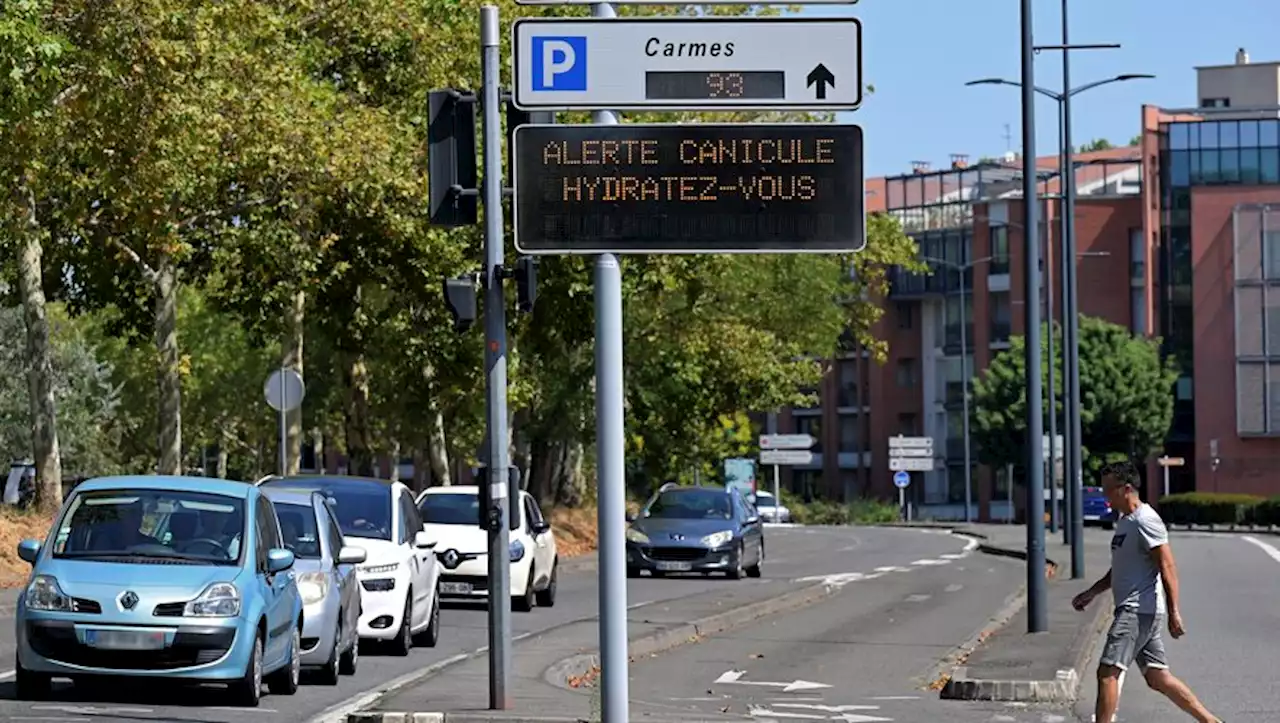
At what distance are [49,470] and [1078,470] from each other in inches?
666

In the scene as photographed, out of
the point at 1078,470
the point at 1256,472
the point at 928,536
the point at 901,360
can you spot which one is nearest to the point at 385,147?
the point at 1078,470

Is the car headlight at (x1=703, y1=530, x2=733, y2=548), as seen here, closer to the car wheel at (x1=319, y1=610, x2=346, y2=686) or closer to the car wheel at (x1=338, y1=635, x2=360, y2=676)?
the car wheel at (x1=338, y1=635, x2=360, y2=676)

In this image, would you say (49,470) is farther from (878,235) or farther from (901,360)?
(901,360)

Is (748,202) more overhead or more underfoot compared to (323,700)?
more overhead

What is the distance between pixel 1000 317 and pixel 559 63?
377 ft

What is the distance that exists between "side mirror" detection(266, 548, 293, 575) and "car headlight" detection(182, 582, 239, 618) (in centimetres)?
65

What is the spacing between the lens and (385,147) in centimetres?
3719

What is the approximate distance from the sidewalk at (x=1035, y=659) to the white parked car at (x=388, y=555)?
501cm

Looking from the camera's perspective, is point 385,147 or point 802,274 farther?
point 802,274

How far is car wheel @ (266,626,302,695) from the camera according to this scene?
17.9m

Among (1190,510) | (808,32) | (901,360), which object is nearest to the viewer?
(808,32)

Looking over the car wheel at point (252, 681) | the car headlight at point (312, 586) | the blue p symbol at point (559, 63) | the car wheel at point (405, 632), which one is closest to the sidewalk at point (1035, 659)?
the car headlight at point (312, 586)

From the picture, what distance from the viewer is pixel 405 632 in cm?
2272

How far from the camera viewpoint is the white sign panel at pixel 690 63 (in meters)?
12.6
